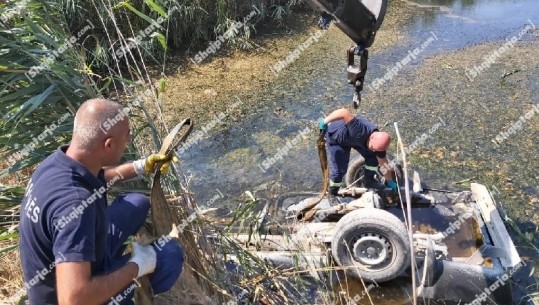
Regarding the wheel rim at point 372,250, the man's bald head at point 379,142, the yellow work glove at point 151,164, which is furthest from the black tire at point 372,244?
the yellow work glove at point 151,164

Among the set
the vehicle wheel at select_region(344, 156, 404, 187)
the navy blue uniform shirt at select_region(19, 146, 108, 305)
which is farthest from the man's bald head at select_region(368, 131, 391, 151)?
the navy blue uniform shirt at select_region(19, 146, 108, 305)

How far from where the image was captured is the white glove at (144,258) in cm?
255

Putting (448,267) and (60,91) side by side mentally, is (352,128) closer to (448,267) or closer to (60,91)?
(448,267)

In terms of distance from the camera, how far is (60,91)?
330 cm

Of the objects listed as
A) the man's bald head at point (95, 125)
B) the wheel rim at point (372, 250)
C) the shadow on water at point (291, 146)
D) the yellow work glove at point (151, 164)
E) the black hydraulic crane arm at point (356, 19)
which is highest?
the black hydraulic crane arm at point (356, 19)

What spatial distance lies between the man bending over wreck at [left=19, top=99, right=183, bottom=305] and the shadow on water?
2652 millimetres

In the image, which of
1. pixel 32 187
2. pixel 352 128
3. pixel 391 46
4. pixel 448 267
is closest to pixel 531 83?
pixel 391 46

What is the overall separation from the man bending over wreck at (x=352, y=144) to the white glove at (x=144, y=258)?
3006 mm

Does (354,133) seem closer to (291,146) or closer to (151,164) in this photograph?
(291,146)

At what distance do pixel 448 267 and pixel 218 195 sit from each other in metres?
3.00

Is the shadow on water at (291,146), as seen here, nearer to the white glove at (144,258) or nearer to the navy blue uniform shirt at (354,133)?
Result: the navy blue uniform shirt at (354,133)

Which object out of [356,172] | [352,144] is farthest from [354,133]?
[356,172]

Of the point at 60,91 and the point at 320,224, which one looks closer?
the point at 60,91

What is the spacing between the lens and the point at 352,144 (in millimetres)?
5340
